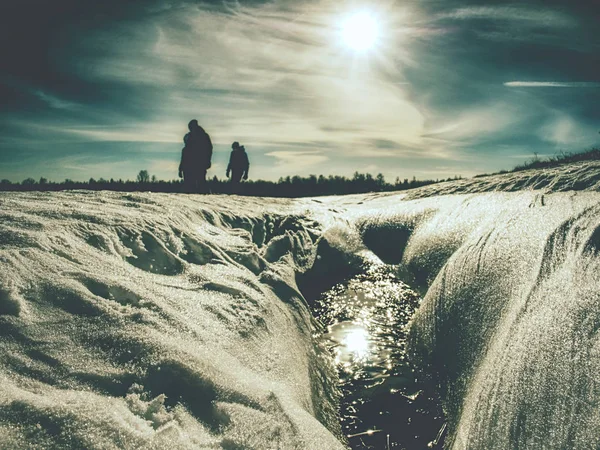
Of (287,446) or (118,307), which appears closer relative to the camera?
(287,446)

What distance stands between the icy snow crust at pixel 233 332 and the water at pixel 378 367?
0.13 meters

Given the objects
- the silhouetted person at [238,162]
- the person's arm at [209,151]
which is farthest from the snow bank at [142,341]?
the silhouetted person at [238,162]

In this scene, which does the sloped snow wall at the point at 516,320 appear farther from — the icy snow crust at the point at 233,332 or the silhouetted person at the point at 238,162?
the silhouetted person at the point at 238,162

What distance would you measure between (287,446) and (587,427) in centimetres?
95

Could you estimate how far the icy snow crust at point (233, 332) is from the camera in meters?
1.23

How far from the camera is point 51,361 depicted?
1.27 metres

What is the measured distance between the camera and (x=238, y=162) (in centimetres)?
1112

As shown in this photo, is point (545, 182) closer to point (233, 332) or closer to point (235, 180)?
point (233, 332)

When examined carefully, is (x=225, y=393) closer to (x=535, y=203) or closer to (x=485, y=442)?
(x=485, y=442)

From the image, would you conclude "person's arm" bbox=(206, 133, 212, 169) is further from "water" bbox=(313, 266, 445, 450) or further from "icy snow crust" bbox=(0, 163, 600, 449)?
"water" bbox=(313, 266, 445, 450)

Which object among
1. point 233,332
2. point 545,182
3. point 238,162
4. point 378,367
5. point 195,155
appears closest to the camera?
point 233,332

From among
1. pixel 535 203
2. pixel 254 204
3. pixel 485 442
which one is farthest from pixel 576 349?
pixel 254 204

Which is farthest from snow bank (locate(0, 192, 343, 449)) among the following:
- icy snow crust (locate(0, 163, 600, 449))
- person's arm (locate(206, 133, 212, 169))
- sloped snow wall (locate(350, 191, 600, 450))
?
person's arm (locate(206, 133, 212, 169))

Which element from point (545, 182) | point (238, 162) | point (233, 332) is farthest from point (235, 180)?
point (233, 332)
